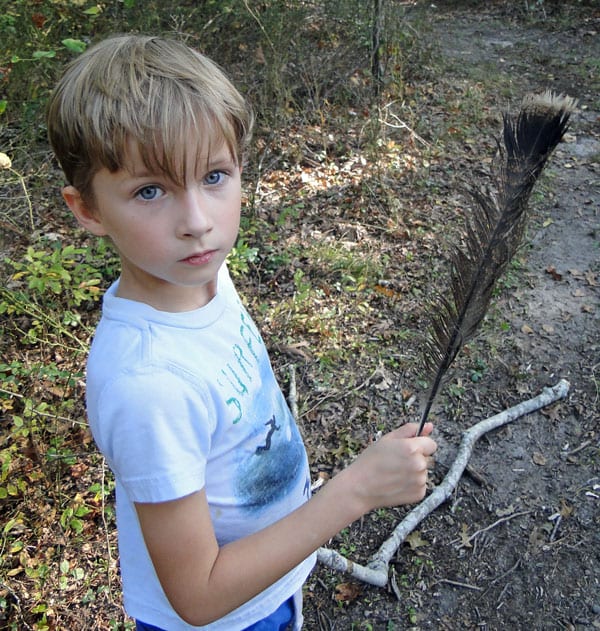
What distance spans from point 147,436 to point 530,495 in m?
2.46

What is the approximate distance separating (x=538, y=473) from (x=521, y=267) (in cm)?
186

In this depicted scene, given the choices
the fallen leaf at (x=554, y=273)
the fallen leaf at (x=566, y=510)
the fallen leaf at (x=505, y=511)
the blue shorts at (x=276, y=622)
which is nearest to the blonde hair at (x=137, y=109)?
the blue shorts at (x=276, y=622)

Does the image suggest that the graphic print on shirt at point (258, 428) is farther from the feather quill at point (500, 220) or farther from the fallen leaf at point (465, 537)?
the fallen leaf at point (465, 537)

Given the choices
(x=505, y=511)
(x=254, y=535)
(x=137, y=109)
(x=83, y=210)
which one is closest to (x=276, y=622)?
(x=254, y=535)

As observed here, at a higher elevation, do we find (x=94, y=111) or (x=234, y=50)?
(x=94, y=111)

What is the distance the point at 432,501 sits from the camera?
285 centimetres

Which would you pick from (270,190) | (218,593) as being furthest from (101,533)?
(270,190)

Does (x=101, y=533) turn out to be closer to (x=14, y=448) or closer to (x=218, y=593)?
(x=14, y=448)

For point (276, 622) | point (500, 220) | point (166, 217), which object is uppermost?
point (166, 217)

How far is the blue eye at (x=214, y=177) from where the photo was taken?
119 centimetres

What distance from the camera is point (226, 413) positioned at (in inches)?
48.6

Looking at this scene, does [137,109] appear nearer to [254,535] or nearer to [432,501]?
[254,535]

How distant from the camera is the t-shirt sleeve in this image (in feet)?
3.43

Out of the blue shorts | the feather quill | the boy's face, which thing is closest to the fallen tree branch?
the blue shorts
